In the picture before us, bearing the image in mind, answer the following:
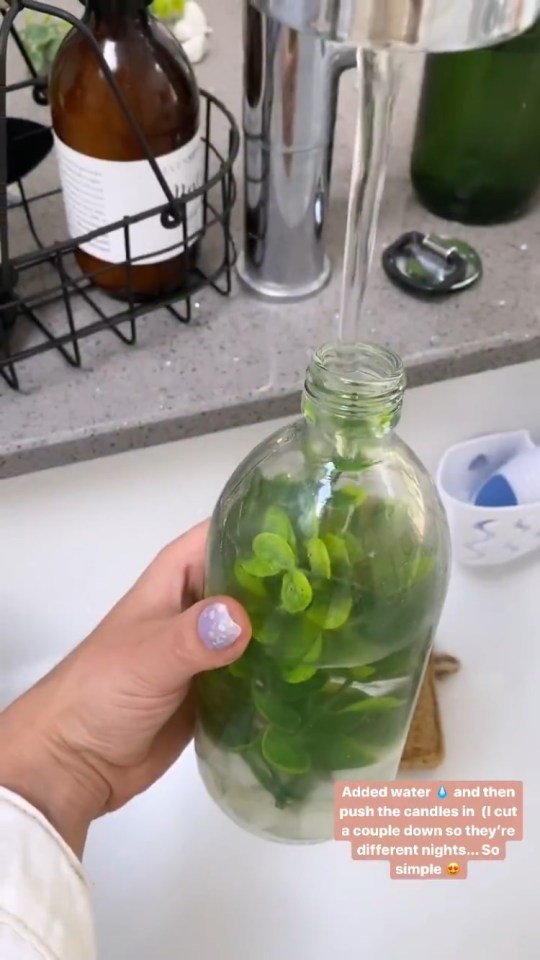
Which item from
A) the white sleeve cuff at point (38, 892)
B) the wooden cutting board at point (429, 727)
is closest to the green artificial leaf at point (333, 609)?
the white sleeve cuff at point (38, 892)

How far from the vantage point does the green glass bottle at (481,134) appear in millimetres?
505

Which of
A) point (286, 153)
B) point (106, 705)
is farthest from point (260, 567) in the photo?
point (286, 153)

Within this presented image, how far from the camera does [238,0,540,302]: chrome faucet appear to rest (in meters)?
0.28

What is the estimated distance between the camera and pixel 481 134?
53 cm

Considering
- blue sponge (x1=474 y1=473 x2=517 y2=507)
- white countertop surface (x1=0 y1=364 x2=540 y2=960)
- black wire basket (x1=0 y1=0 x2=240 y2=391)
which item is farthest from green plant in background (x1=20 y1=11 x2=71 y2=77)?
blue sponge (x1=474 y1=473 x2=517 y2=507)

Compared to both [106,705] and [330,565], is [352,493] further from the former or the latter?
[106,705]

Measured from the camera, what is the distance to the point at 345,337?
41cm

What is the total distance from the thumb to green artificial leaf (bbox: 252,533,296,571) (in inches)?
0.8

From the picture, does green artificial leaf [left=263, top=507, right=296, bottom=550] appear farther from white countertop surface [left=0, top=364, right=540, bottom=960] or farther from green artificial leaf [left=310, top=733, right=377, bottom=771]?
white countertop surface [left=0, top=364, right=540, bottom=960]

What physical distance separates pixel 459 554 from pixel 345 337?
8.8 inches

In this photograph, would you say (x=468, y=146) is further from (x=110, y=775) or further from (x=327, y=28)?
(x=110, y=775)

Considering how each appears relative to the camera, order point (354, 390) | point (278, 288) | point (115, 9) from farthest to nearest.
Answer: point (278, 288), point (115, 9), point (354, 390)

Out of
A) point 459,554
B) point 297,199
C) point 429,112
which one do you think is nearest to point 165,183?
point 297,199
